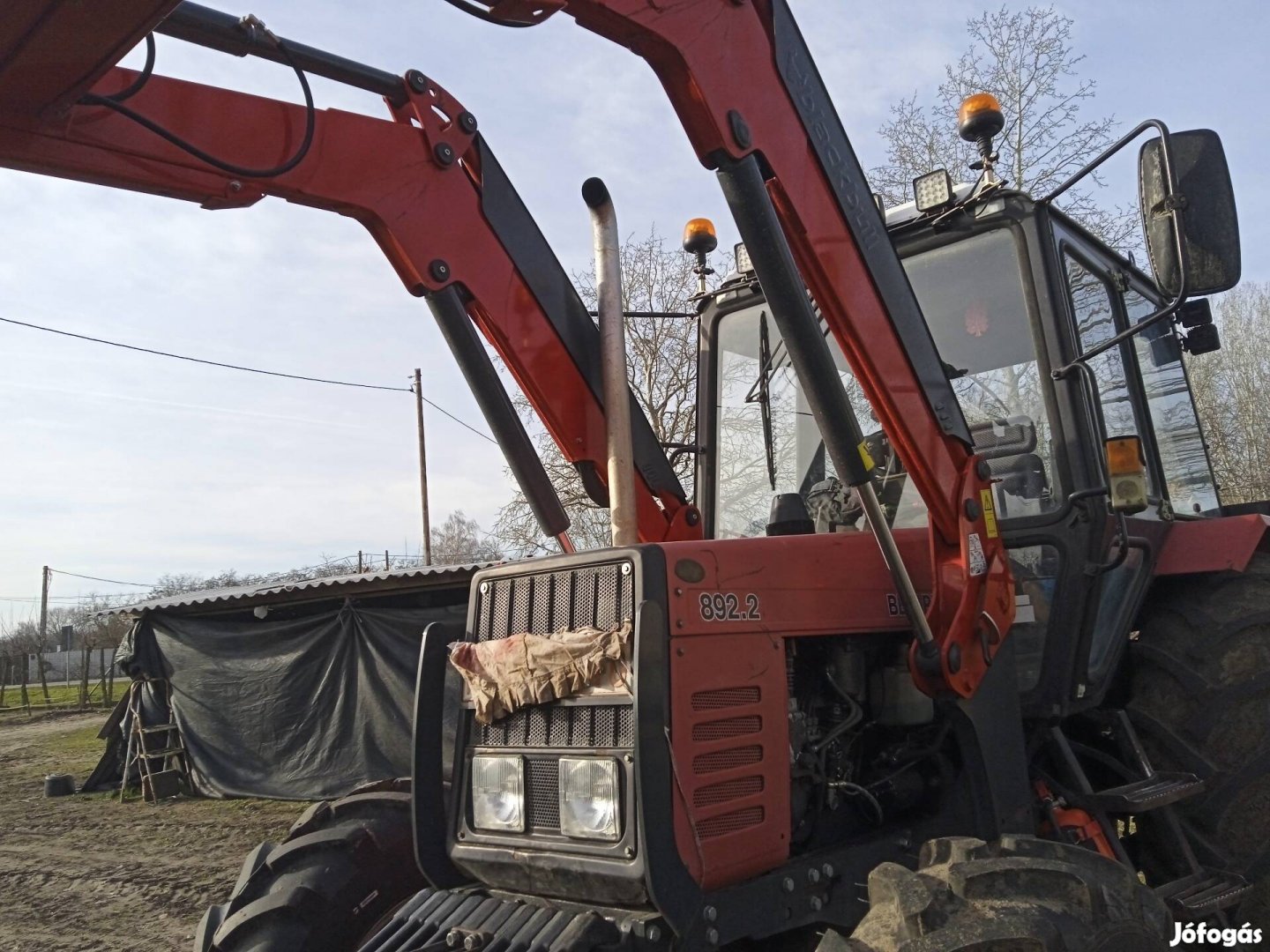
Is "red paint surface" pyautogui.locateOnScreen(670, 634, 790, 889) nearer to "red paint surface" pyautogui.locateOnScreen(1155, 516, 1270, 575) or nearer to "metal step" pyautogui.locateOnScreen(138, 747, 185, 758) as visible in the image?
"red paint surface" pyautogui.locateOnScreen(1155, 516, 1270, 575)

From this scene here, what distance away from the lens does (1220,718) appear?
3568mm

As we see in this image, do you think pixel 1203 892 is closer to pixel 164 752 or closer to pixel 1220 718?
pixel 1220 718

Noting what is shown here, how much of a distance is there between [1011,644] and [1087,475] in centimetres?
66

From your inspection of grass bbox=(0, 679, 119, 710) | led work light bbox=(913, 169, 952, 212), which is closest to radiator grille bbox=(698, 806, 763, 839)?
led work light bbox=(913, 169, 952, 212)

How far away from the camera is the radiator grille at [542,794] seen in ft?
8.86

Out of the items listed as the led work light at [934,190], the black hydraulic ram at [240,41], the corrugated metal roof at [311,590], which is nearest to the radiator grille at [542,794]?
the black hydraulic ram at [240,41]

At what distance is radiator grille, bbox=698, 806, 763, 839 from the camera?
2.55 metres

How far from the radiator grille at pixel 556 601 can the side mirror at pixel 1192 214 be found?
178cm

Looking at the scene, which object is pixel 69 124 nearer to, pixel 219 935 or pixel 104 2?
pixel 104 2

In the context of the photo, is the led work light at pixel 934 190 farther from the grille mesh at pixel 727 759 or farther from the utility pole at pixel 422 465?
the utility pole at pixel 422 465

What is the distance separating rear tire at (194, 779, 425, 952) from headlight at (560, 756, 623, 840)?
92 cm

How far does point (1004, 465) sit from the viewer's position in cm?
362

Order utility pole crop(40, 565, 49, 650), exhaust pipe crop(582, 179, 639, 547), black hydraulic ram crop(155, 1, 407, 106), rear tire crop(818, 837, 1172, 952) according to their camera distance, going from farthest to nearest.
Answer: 1. utility pole crop(40, 565, 49, 650)
2. exhaust pipe crop(582, 179, 639, 547)
3. black hydraulic ram crop(155, 1, 407, 106)
4. rear tire crop(818, 837, 1172, 952)

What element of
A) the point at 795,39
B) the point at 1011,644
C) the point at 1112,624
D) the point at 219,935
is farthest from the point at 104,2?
the point at 1112,624
